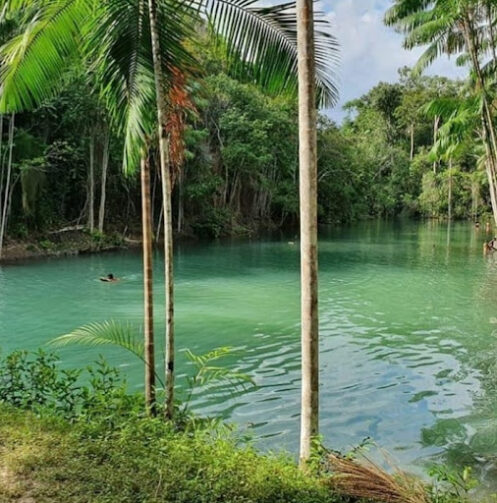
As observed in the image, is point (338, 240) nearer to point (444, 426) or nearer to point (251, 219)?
point (251, 219)

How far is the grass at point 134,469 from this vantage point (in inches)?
137

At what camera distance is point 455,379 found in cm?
817

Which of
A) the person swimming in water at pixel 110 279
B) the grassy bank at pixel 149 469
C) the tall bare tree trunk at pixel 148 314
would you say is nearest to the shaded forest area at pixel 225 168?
the tall bare tree trunk at pixel 148 314

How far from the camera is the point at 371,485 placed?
142 inches

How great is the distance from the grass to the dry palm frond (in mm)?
118

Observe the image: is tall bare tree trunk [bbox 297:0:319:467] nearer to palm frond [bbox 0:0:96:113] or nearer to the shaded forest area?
the shaded forest area

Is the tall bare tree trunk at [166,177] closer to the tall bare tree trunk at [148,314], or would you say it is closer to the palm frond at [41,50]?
the tall bare tree trunk at [148,314]

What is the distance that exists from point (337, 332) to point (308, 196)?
7.43 metres

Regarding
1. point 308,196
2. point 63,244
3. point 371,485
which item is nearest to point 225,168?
point 63,244

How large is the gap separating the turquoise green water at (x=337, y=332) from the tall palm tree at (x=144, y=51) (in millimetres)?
2828

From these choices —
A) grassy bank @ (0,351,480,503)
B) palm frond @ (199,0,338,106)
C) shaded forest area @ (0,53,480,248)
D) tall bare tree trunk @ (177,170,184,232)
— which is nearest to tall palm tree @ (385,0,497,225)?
shaded forest area @ (0,53,480,248)

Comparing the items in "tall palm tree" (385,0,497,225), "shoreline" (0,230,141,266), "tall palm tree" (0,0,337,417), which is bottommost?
"shoreline" (0,230,141,266)

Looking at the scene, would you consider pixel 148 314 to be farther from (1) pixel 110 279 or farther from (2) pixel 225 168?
(2) pixel 225 168

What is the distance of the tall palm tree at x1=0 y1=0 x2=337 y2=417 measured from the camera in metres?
4.73
